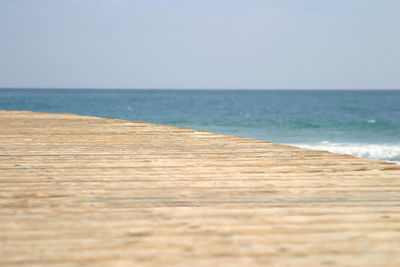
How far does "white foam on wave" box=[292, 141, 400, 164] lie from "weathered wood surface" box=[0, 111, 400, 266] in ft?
27.6

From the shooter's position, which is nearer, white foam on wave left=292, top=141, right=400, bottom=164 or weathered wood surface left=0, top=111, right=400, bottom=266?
weathered wood surface left=0, top=111, right=400, bottom=266

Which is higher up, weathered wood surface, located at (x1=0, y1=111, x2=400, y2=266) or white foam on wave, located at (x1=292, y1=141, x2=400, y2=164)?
weathered wood surface, located at (x1=0, y1=111, x2=400, y2=266)

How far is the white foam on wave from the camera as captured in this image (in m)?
10.9

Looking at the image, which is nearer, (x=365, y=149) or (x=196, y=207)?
(x=196, y=207)

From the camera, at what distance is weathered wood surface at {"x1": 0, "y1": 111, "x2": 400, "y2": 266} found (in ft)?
4.38

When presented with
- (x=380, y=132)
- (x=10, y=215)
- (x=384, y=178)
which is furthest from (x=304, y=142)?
(x=10, y=215)

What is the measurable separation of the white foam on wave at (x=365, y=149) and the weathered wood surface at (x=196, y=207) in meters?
8.41

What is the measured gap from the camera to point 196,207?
1.78m

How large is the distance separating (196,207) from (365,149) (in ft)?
36.5

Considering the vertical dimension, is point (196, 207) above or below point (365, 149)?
above

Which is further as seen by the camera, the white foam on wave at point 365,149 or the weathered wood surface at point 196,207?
the white foam on wave at point 365,149

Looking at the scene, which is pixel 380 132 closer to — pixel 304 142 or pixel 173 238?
pixel 304 142

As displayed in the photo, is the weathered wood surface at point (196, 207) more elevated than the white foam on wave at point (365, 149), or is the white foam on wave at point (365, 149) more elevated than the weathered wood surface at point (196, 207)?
the weathered wood surface at point (196, 207)

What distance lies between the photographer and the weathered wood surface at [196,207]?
1334 millimetres
